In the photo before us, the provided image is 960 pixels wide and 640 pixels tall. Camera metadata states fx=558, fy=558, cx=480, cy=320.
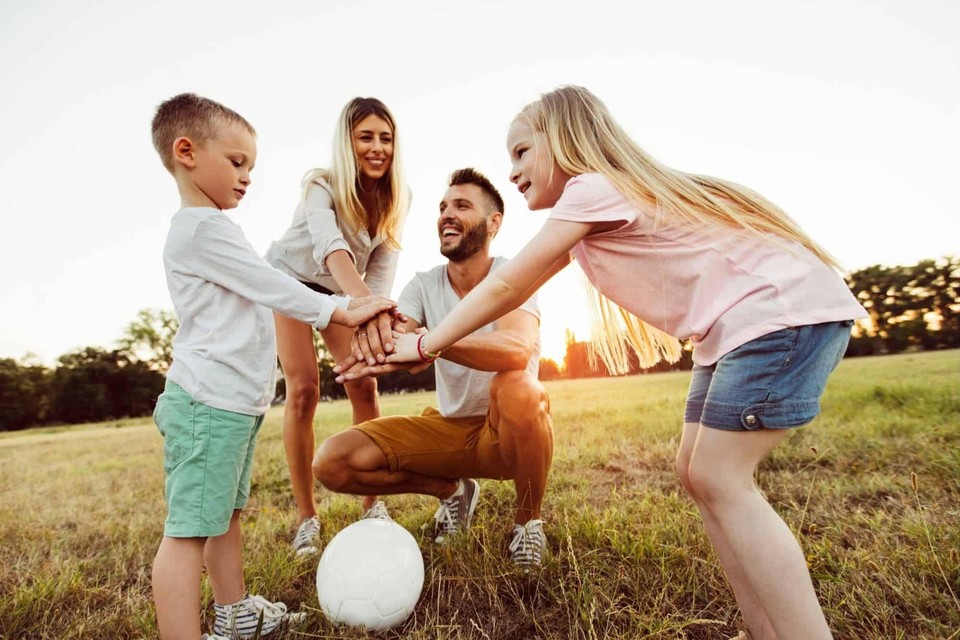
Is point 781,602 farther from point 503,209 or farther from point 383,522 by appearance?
point 503,209

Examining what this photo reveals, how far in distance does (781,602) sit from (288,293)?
7.47 feet

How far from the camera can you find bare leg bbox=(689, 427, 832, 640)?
6.03 feet

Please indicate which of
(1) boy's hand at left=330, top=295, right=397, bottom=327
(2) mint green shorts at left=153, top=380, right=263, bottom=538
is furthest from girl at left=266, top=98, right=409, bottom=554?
(2) mint green shorts at left=153, top=380, right=263, bottom=538

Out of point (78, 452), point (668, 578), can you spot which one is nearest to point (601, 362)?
point (668, 578)

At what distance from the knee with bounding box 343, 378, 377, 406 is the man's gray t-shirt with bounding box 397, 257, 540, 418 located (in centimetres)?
57

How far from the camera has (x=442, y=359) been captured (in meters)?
3.91

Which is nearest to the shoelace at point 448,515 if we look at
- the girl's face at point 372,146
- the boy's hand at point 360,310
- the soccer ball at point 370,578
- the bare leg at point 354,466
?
the bare leg at point 354,466

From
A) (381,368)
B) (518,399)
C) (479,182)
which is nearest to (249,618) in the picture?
(381,368)

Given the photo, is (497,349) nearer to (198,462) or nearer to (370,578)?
(370,578)

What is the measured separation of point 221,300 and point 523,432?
1.88 meters

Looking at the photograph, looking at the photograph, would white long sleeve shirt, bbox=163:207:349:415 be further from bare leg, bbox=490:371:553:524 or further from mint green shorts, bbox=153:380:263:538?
bare leg, bbox=490:371:553:524

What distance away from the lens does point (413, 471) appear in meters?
3.75

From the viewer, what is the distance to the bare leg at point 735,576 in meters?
2.21

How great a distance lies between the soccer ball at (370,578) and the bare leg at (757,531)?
56.8 inches
